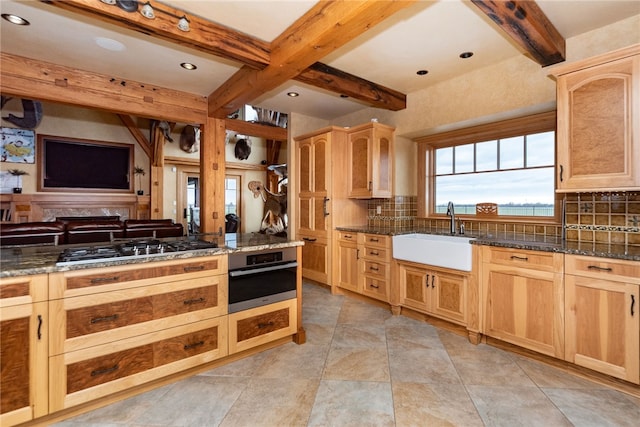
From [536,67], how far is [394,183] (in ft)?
5.84

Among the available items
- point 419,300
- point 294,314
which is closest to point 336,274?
point 419,300

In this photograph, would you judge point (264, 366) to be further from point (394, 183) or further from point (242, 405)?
point (394, 183)

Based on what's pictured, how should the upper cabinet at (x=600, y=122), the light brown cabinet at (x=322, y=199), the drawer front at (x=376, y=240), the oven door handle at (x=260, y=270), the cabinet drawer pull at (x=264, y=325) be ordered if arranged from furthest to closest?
the light brown cabinet at (x=322, y=199)
the drawer front at (x=376, y=240)
the cabinet drawer pull at (x=264, y=325)
the oven door handle at (x=260, y=270)
the upper cabinet at (x=600, y=122)

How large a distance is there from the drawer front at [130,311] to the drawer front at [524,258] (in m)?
2.09

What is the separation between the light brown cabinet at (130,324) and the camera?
1.56 meters

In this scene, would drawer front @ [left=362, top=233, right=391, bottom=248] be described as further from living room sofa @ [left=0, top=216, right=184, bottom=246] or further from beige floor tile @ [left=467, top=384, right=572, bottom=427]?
living room sofa @ [left=0, top=216, right=184, bottom=246]

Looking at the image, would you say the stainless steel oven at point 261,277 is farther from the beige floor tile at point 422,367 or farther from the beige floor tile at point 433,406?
the beige floor tile at point 433,406

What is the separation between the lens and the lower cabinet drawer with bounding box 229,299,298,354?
2143 millimetres

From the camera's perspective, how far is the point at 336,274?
3.84 m

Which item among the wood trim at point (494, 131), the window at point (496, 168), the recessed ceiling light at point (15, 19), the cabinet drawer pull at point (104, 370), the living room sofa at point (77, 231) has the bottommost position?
the cabinet drawer pull at point (104, 370)

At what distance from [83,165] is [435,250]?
672 centimetres

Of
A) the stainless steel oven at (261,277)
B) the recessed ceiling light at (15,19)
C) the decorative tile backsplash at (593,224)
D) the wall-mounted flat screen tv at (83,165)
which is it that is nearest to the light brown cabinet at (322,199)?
the stainless steel oven at (261,277)

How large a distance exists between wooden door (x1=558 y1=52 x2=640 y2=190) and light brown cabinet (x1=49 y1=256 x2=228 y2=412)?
2617 mm

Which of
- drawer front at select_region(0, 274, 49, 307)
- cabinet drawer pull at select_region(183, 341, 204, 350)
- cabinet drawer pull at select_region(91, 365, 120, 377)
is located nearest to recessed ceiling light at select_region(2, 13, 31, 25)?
drawer front at select_region(0, 274, 49, 307)
